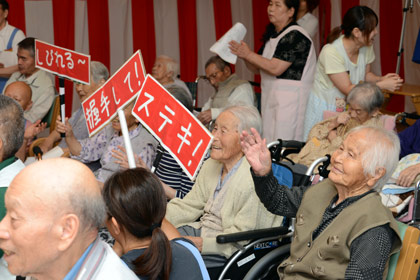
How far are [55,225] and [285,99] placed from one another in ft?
10.0

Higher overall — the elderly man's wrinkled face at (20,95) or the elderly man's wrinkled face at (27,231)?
the elderly man's wrinkled face at (27,231)

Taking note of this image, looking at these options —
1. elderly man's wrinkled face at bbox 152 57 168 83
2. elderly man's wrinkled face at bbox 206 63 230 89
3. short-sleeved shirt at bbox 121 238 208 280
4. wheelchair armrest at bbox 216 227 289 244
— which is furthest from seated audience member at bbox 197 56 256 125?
short-sleeved shirt at bbox 121 238 208 280

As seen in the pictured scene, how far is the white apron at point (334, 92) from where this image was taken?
4.00m

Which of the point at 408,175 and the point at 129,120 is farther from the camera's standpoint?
the point at 129,120

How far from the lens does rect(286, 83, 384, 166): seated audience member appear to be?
3330 millimetres

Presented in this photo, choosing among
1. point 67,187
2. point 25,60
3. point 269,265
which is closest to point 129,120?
point 269,265

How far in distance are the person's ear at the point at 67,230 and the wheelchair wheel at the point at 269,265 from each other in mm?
1118

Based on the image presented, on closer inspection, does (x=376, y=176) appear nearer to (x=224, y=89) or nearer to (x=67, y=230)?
(x=67, y=230)

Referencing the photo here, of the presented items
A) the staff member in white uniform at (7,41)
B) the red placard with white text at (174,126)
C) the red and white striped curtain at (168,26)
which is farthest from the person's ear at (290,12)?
the staff member in white uniform at (7,41)

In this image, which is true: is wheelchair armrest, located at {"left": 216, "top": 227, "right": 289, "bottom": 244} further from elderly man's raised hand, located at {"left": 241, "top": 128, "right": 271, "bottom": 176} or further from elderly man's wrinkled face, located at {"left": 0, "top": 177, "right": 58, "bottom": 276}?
elderly man's wrinkled face, located at {"left": 0, "top": 177, "right": 58, "bottom": 276}

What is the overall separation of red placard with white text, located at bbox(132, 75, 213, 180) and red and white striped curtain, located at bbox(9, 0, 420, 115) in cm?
371

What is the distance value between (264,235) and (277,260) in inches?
5.6

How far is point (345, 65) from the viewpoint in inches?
157

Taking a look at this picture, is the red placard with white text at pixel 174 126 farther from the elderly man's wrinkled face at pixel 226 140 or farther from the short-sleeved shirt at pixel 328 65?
the short-sleeved shirt at pixel 328 65
